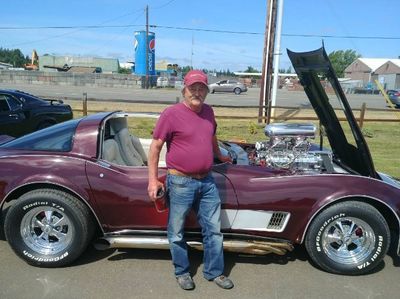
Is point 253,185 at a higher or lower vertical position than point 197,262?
higher

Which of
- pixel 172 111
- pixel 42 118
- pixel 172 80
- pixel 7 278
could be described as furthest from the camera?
pixel 172 80

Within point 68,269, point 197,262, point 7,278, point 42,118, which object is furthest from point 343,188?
point 42,118

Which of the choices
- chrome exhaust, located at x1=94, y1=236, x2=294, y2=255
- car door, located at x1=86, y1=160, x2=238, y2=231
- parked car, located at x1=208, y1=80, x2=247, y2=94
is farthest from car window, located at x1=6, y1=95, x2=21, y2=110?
parked car, located at x1=208, y1=80, x2=247, y2=94

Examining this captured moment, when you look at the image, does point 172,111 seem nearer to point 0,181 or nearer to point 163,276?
point 163,276

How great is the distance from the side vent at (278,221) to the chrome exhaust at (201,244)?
123mm

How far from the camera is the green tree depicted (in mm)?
149125

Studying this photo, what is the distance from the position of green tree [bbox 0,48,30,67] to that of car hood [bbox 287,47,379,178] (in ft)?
512

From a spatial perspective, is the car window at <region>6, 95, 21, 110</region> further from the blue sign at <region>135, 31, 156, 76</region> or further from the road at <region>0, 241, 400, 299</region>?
the blue sign at <region>135, 31, 156, 76</region>

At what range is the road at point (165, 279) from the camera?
3426 mm

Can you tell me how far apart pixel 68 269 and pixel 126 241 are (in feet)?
1.92

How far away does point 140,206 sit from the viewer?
3703 mm

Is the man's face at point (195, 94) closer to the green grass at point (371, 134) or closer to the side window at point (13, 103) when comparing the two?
the green grass at point (371, 134)

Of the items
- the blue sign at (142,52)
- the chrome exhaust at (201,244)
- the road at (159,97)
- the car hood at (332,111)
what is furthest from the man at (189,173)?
the blue sign at (142,52)

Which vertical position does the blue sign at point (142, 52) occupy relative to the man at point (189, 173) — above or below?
above
